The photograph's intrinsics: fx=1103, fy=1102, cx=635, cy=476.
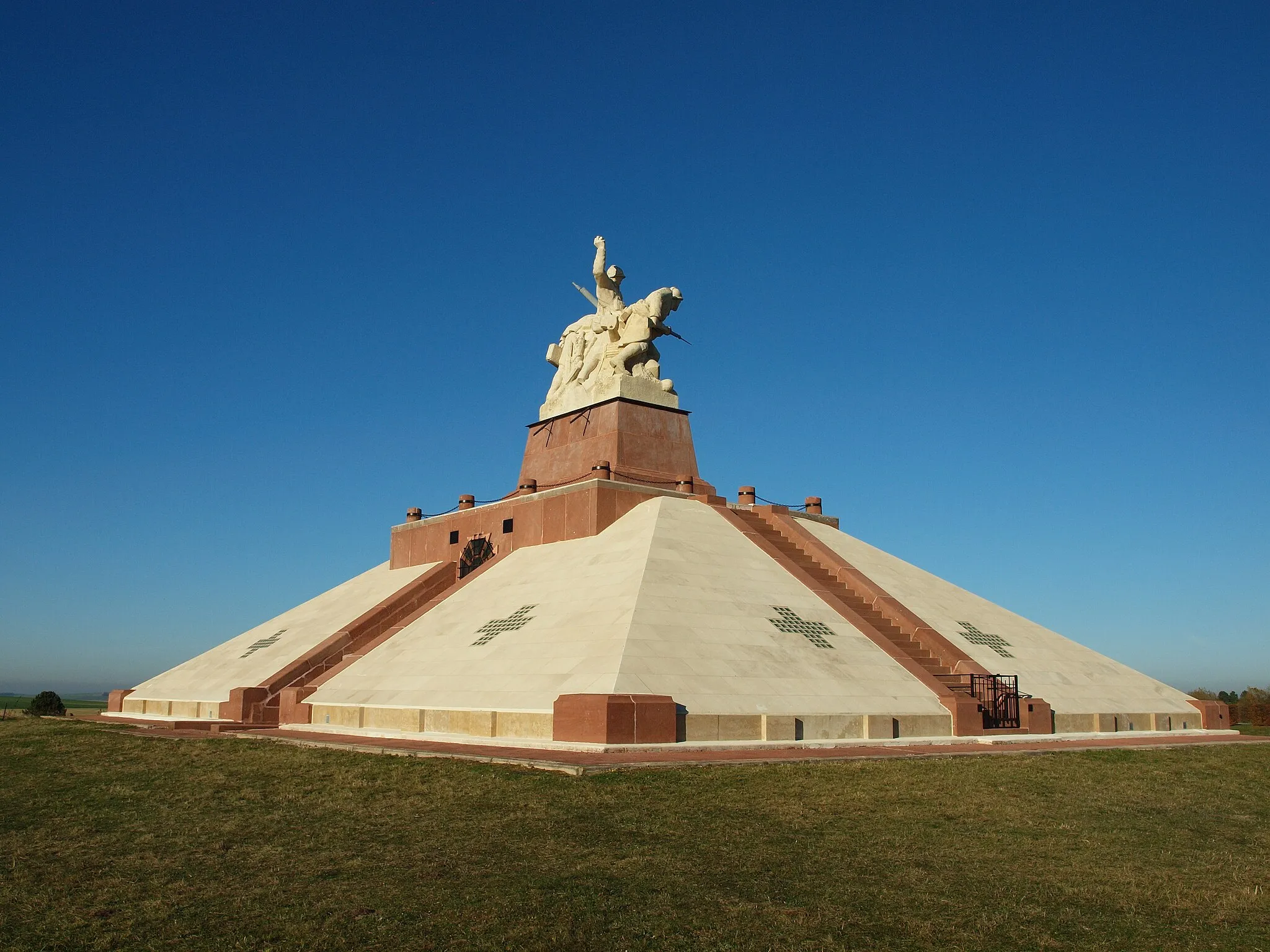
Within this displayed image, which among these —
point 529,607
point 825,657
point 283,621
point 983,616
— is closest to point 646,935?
point 825,657

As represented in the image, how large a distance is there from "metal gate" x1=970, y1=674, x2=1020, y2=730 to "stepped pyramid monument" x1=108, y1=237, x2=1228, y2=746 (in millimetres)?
60

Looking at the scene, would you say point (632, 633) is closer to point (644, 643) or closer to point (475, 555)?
point (644, 643)

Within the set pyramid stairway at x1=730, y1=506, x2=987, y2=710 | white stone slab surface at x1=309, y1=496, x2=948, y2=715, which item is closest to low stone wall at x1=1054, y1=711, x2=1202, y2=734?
pyramid stairway at x1=730, y1=506, x2=987, y2=710

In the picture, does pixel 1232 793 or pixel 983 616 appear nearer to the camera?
pixel 1232 793

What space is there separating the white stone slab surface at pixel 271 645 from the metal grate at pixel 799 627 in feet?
41.3

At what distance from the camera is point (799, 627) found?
80.9ft

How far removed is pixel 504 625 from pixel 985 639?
12.3 meters

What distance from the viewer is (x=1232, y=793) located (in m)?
16.4

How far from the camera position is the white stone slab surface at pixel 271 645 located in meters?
29.5

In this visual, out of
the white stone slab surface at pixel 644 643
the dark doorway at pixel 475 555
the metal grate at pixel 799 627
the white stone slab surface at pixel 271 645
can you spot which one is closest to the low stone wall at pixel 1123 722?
the white stone slab surface at pixel 644 643

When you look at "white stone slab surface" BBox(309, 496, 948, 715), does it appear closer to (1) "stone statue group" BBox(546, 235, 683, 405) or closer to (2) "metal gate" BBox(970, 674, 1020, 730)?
(2) "metal gate" BBox(970, 674, 1020, 730)

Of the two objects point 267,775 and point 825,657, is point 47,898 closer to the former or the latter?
point 267,775

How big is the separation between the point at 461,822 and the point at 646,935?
179 inches

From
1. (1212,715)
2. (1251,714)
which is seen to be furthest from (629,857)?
(1251,714)
